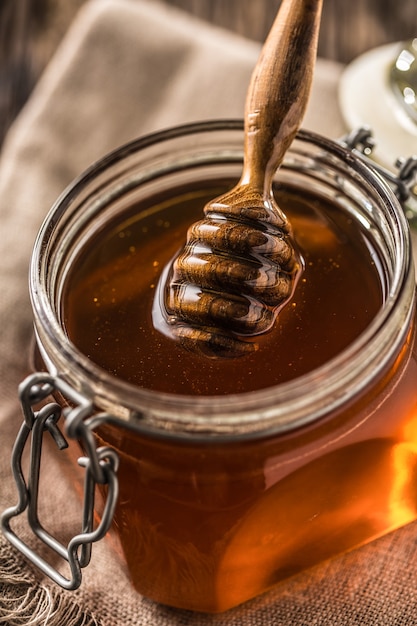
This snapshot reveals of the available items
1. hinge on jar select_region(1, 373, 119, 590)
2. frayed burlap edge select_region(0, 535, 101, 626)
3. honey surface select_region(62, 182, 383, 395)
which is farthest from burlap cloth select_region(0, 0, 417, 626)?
honey surface select_region(62, 182, 383, 395)

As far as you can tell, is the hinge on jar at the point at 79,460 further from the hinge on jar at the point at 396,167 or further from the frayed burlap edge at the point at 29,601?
the hinge on jar at the point at 396,167

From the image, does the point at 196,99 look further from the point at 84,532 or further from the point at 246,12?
the point at 84,532

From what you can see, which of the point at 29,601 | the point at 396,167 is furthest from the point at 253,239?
the point at 29,601

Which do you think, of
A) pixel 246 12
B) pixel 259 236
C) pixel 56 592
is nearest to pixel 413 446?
pixel 259 236

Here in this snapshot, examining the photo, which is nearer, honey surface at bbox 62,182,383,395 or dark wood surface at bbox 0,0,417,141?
honey surface at bbox 62,182,383,395

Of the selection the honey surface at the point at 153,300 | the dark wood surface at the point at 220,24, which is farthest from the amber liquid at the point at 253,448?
the dark wood surface at the point at 220,24

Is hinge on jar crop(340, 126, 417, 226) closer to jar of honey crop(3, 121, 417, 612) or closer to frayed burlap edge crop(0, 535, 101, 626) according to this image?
jar of honey crop(3, 121, 417, 612)
